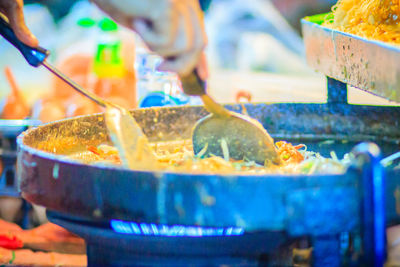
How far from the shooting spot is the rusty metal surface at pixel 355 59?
141 cm

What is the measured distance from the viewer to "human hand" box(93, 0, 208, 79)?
1246 millimetres

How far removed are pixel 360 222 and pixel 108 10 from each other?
911 millimetres

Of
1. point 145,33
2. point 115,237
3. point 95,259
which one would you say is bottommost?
point 95,259

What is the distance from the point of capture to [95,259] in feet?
4.88

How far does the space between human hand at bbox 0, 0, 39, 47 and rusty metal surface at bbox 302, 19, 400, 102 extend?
114cm

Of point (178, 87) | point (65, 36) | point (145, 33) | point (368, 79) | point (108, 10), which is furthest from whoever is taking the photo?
point (65, 36)

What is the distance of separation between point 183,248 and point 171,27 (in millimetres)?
600

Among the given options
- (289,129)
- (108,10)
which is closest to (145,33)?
(108,10)

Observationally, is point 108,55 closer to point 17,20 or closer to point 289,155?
point 17,20

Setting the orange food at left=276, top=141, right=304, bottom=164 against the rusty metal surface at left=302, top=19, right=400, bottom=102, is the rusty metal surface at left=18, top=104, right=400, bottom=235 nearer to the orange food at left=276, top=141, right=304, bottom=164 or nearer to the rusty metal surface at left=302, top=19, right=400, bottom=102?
the rusty metal surface at left=302, top=19, right=400, bottom=102

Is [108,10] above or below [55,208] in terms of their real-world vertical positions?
above

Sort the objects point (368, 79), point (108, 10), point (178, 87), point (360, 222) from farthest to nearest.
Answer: point (178, 87)
point (368, 79)
point (108, 10)
point (360, 222)

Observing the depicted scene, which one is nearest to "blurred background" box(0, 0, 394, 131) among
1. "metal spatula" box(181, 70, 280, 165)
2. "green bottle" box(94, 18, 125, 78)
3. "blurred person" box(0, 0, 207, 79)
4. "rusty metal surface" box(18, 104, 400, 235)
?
"green bottle" box(94, 18, 125, 78)

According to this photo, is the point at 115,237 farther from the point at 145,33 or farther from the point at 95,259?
the point at 145,33
